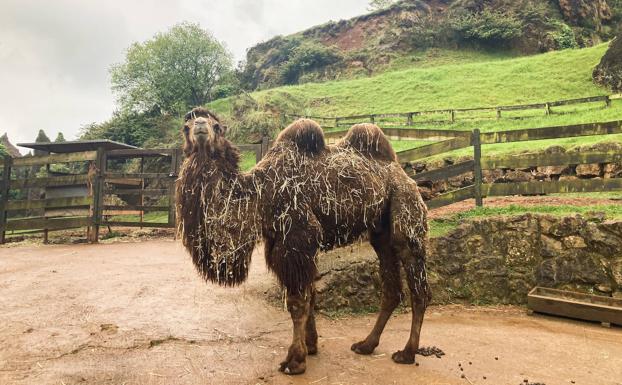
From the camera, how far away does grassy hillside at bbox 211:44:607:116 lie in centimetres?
2306

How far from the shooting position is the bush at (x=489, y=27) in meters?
40.4

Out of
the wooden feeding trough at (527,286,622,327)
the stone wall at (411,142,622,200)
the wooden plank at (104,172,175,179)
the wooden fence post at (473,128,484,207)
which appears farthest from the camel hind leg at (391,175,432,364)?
the wooden plank at (104,172,175,179)

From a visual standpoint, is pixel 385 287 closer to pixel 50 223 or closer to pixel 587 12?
pixel 50 223

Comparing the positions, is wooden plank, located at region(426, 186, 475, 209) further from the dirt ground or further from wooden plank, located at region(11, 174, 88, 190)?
wooden plank, located at region(11, 174, 88, 190)

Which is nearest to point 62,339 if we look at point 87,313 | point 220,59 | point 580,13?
point 87,313

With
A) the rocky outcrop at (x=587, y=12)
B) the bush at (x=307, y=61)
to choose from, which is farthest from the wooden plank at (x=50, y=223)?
the rocky outcrop at (x=587, y=12)

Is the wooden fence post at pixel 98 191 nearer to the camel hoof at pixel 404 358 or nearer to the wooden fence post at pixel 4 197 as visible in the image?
the wooden fence post at pixel 4 197

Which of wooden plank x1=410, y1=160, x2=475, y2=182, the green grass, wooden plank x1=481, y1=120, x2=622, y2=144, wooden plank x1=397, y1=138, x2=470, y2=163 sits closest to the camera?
the green grass

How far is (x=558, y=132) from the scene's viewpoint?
693 cm

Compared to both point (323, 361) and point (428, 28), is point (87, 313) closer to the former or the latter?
point (323, 361)

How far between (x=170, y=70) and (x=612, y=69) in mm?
33908

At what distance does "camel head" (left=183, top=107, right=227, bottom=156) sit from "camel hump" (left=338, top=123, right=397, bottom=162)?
4.56 ft

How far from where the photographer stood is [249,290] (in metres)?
5.89

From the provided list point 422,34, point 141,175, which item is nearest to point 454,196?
point 141,175
